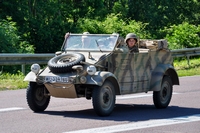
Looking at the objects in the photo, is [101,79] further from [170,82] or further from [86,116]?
[170,82]

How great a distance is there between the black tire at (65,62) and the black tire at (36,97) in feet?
2.12

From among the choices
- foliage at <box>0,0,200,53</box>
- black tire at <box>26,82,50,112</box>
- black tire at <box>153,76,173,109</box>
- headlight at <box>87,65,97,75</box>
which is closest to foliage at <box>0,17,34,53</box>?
foliage at <box>0,0,200,53</box>

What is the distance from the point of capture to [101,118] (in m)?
11.4

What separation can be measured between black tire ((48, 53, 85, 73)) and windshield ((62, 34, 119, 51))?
781mm

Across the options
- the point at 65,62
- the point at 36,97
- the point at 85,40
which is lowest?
the point at 36,97

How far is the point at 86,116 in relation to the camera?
11.7 meters

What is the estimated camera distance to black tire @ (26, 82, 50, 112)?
1223 centimetres

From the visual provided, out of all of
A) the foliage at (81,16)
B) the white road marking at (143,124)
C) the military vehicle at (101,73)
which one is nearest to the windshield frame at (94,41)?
the military vehicle at (101,73)

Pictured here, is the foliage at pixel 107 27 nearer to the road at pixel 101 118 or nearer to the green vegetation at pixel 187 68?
the green vegetation at pixel 187 68

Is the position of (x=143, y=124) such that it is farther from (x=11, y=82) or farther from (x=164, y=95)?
(x=11, y=82)

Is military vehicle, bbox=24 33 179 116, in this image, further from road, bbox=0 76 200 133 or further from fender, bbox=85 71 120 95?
road, bbox=0 76 200 133

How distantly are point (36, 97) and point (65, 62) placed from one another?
982mm

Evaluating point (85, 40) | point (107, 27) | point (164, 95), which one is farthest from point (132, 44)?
point (107, 27)

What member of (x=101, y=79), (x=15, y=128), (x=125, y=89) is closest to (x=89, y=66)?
(x=101, y=79)
